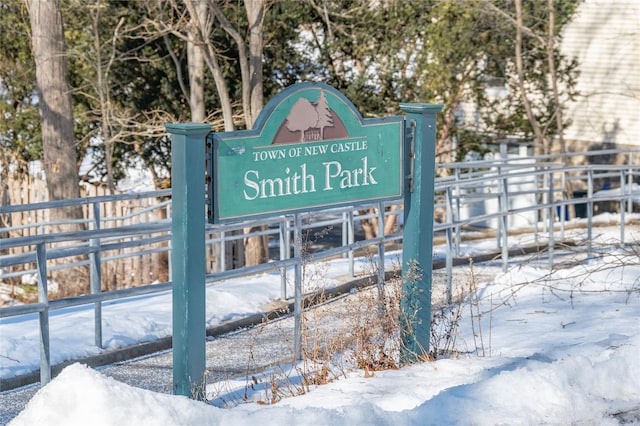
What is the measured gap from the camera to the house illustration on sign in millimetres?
5992

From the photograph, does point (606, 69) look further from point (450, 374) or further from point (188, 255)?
point (188, 255)

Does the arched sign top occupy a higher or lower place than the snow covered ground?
higher

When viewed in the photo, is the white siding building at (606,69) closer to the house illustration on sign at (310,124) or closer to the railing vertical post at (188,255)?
the house illustration on sign at (310,124)

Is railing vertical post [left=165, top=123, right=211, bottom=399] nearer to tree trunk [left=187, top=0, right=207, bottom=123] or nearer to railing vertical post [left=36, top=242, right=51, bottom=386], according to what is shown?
railing vertical post [left=36, top=242, right=51, bottom=386]

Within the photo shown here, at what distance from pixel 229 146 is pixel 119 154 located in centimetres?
1554

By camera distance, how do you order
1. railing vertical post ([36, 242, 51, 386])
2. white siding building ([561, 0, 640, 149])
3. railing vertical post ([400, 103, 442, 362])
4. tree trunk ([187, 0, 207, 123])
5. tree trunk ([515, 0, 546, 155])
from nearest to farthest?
railing vertical post ([36, 242, 51, 386]) < railing vertical post ([400, 103, 442, 362]) < tree trunk ([187, 0, 207, 123]) < tree trunk ([515, 0, 546, 155]) < white siding building ([561, 0, 640, 149])

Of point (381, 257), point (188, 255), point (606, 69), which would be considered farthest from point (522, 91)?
point (188, 255)

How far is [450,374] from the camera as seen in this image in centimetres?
620

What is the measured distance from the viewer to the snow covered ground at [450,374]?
14.7 feet

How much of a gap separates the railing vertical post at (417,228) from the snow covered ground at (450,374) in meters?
0.30

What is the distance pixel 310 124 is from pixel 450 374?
5.69 ft

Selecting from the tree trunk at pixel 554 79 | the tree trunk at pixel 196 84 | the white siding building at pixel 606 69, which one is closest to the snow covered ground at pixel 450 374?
the tree trunk at pixel 196 84

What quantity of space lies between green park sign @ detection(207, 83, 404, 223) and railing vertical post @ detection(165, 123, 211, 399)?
0.16 m

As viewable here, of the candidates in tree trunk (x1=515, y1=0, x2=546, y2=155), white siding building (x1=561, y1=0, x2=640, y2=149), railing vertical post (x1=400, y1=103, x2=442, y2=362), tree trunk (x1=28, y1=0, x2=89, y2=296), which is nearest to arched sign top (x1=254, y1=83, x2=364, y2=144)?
railing vertical post (x1=400, y1=103, x2=442, y2=362)
